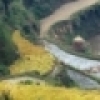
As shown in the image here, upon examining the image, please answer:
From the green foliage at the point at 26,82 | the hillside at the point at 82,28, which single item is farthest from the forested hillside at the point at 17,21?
the green foliage at the point at 26,82

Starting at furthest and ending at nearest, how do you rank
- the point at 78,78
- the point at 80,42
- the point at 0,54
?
the point at 80,42, the point at 0,54, the point at 78,78

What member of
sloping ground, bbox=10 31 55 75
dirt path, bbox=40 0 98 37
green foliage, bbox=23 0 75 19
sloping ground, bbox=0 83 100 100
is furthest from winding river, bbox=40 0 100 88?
sloping ground, bbox=0 83 100 100

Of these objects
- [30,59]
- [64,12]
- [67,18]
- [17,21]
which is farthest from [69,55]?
[64,12]

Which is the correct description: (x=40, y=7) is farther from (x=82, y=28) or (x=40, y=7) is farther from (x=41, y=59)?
(x=41, y=59)

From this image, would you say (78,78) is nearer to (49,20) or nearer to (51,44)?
(51,44)

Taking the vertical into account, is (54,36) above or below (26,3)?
below

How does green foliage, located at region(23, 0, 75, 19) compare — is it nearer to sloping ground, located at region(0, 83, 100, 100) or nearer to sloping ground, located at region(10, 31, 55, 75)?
sloping ground, located at region(10, 31, 55, 75)

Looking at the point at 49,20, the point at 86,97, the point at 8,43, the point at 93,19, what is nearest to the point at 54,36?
the point at 49,20
